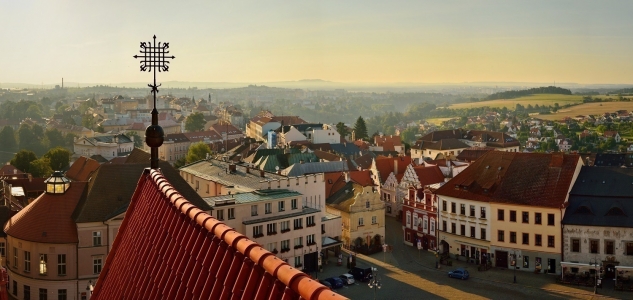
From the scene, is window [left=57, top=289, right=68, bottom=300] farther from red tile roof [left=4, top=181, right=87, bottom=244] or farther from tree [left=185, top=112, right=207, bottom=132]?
tree [left=185, top=112, right=207, bottom=132]

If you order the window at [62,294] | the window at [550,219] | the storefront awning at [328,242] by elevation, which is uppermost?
the window at [550,219]

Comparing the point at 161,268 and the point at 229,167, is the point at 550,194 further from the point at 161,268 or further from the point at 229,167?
the point at 161,268

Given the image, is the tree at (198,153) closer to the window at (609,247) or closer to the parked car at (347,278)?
the parked car at (347,278)

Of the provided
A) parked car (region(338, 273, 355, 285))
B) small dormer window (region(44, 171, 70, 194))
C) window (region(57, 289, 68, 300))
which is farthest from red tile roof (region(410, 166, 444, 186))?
window (region(57, 289, 68, 300))

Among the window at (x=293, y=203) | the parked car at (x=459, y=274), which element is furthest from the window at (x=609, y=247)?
the window at (x=293, y=203)

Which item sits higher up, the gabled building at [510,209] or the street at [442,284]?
the gabled building at [510,209]

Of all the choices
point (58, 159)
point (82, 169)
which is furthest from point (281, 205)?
point (58, 159)

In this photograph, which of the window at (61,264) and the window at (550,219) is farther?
the window at (550,219)
